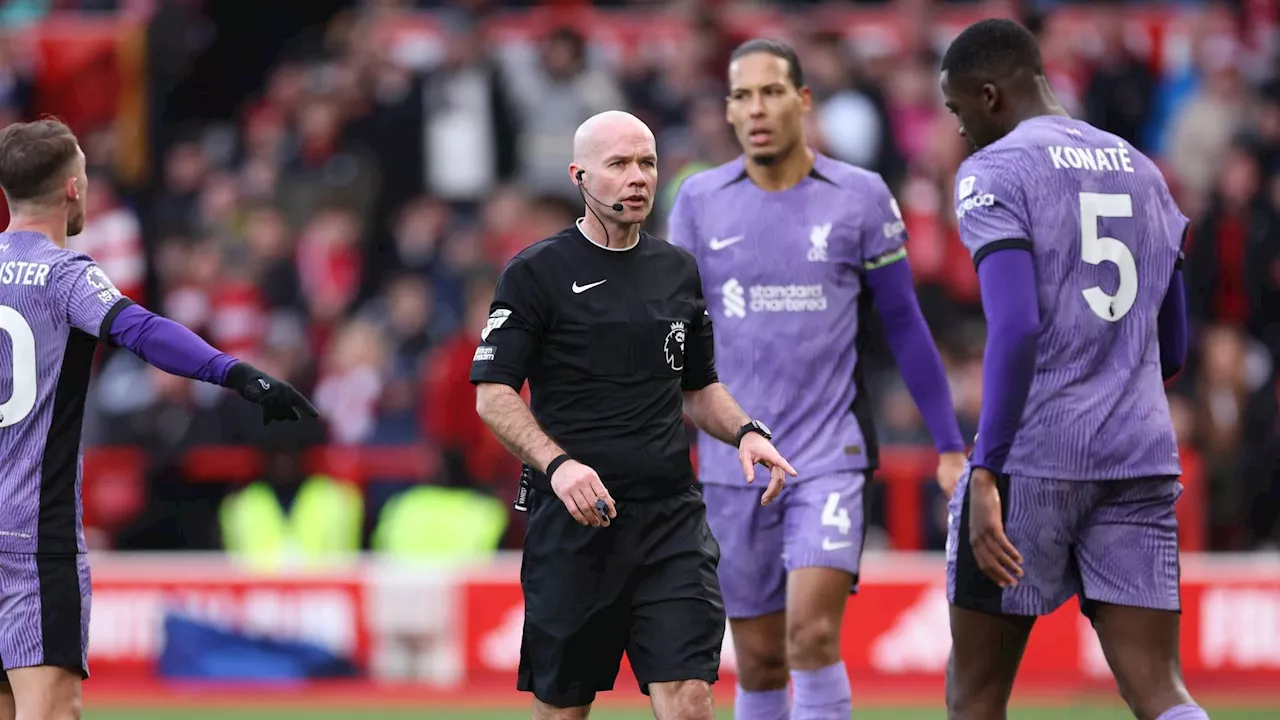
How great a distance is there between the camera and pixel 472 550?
12945 millimetres

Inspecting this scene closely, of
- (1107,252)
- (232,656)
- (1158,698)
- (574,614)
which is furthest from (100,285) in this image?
(232,656)

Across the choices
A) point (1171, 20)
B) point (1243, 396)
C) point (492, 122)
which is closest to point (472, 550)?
point (492, 122)

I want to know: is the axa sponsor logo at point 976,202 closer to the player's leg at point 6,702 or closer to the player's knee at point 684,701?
the player's knee at point 684,701

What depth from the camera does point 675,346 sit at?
6.38m

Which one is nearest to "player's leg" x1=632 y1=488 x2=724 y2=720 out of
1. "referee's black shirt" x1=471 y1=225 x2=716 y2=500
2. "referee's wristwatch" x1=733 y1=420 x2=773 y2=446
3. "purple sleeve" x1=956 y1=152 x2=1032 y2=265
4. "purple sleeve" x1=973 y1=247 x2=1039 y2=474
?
"referee's black shirt" x1=471 y1=225 x2=716 y2=500

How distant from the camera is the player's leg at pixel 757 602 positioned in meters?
7.62

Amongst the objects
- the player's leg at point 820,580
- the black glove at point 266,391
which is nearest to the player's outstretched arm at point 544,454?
the black glove at point 266,391

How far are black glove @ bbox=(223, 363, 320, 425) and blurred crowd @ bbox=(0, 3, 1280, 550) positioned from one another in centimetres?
691

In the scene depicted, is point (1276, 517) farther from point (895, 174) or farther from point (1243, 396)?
point (895, 174)

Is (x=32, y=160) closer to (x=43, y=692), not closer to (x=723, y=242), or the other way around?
(x=43, y=692)

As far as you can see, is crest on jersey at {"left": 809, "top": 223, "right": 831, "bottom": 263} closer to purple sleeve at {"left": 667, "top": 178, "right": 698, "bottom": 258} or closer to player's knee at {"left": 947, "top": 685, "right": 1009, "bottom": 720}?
purple sleeve at {"left": 667, "top": 178, "right": 698, "bottom": 258}

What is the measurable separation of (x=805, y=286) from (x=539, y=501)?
1824 millimetres

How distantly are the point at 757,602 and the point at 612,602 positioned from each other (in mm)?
1512

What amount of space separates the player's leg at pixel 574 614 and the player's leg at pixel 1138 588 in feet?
4.89
